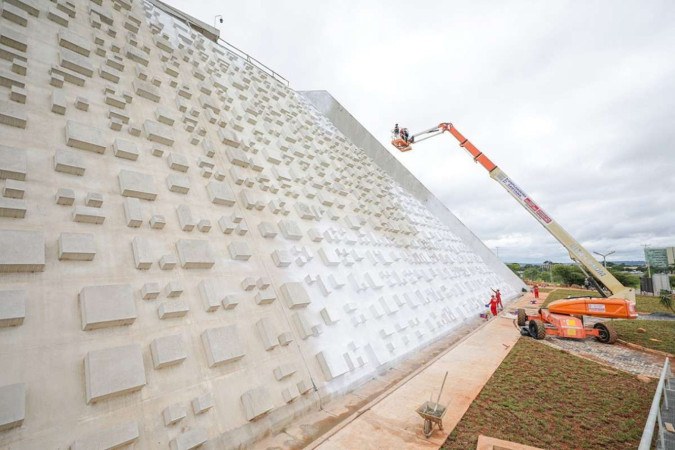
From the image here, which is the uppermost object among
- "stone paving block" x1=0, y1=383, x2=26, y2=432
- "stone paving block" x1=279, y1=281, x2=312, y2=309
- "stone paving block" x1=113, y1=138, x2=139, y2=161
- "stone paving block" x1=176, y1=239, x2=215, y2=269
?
"stone paving block" x1=113, y1=138, x2=139, y2=161

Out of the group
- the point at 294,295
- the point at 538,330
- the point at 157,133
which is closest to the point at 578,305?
the point at 538,330

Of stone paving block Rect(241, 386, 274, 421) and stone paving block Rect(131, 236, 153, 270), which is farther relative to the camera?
stone paving block Rect(131, 236, 153, 270)

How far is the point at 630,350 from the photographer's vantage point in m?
7.84

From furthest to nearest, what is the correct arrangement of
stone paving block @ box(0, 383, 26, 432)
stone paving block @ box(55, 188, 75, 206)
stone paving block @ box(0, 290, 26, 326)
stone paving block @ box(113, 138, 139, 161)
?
1. stone paving block @ box(113, 138, 139, 161)
2. stone paving block @ box(55, 188, 75, 206)
3. stone paving block @ box(0, 290, 26, 326)
4. stone paving block @ box(0, 383, 26, 432)

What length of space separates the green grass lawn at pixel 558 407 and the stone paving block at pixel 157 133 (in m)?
6.14

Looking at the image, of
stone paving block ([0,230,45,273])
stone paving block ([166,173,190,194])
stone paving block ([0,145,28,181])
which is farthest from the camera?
stone paving block ([166,173,190,194])

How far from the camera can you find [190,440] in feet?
9.86

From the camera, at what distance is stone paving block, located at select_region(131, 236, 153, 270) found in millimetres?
3730

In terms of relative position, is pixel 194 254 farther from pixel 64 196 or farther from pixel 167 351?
pixel 64 196

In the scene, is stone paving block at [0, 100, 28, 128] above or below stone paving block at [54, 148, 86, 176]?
above

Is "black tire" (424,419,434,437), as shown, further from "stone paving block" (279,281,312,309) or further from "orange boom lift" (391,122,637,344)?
"orange boom lift" (391,122,637,344)

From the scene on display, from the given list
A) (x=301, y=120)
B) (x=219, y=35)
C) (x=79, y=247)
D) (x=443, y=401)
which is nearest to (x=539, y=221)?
(x=443, y=401)

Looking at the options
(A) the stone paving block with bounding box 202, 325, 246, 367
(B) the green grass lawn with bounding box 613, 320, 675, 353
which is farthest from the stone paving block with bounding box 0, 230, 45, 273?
(B) the green grass lawn with bounding box 613, 320, 675, 353

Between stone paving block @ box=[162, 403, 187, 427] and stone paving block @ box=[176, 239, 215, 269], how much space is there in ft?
5.63
